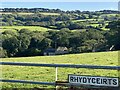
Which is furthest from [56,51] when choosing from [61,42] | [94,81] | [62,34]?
[94,81]

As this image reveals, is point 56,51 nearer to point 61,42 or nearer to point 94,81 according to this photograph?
point 61,42

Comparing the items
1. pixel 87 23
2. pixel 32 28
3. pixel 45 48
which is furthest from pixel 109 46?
pixel 32 28

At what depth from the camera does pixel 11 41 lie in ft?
94.7

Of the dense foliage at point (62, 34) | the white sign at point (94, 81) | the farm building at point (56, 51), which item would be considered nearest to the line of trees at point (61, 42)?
the dense foliage at point (62, 34)

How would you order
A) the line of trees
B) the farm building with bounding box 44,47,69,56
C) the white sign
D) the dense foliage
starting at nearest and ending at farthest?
the white sign → the line of trees → the dense foliage → the farm building with bounding box 44,47,69,56

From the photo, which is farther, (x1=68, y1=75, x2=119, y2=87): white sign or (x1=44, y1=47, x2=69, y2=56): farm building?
(x1=44, y1=47, x2=69, y2=56): farm building

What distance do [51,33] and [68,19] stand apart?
5678mm

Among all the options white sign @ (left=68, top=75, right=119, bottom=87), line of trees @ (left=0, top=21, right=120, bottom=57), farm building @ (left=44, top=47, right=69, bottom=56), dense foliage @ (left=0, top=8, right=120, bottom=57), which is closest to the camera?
white sign @ (left=68, top=75, right=119, bottom=87)

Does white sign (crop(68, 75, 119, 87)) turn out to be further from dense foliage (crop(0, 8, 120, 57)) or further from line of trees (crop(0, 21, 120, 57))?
line of trees (crop(0, 21, 120, 57))

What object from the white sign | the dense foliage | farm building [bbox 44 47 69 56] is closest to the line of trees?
the dense foliage

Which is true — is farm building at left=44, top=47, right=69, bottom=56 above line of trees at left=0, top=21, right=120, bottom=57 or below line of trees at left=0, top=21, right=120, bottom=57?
below

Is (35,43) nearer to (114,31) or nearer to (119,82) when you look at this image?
(114,31)

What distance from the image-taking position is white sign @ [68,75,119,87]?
267 inches

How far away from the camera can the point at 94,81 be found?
696cm
